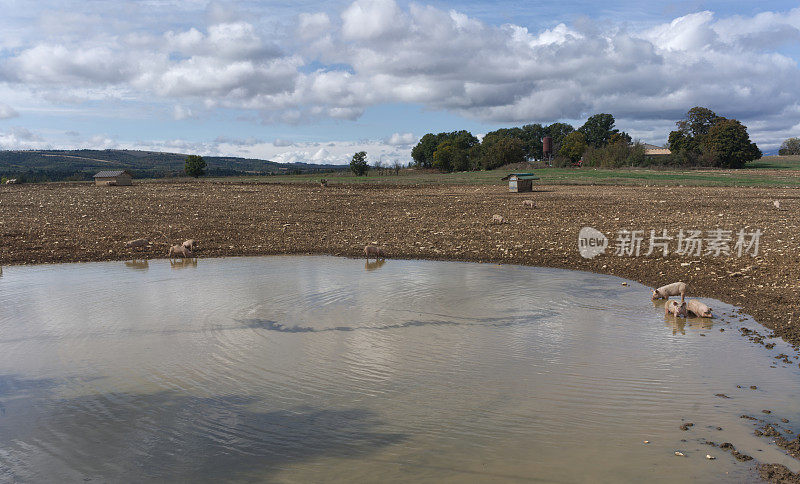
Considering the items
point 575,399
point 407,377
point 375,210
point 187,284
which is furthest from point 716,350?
point 375,210

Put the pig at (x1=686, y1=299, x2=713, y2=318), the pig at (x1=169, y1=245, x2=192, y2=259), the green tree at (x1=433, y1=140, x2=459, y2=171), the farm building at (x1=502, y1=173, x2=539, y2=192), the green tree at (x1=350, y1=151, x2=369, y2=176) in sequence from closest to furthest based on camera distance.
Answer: the pig at (x1=686, y1=299, x2=713, y2=318) < the pig at (x1=169, y1=245, x2=192, y2=259) < the farm building at (x1=502, y1=173, x2=539, y2=192) < the green tree at (x1=350, y1=151, x2=369, y2=176) < the green tree at (x1=433, y1=140, x2=459, y2=171)

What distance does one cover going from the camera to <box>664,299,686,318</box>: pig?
34.2 ft

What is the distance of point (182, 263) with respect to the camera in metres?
16.1

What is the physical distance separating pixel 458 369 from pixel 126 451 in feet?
14.1

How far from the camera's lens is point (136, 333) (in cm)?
962

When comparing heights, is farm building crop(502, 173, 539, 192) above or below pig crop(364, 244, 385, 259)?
above

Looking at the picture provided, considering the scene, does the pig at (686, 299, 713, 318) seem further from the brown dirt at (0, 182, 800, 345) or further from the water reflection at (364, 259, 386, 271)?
the water reflection at (364, 259, 386, 271)

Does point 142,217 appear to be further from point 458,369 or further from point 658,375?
point 658,375

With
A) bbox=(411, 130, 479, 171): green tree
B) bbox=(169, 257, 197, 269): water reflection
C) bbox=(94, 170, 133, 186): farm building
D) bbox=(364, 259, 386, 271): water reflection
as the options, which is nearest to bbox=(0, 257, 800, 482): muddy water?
bbox=(364, 259, 386, 271): water reflection

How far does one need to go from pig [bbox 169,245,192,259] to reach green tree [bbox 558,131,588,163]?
105543 millimetres

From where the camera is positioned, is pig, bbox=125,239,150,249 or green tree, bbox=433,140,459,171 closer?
pig, bbox=125,239,150,249

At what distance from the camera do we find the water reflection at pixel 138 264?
15.5 metres

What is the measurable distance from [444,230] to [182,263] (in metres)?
9.34

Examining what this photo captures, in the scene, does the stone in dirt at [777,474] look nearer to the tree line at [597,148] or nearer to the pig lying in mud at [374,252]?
the pig lying in mud at [374,252]
